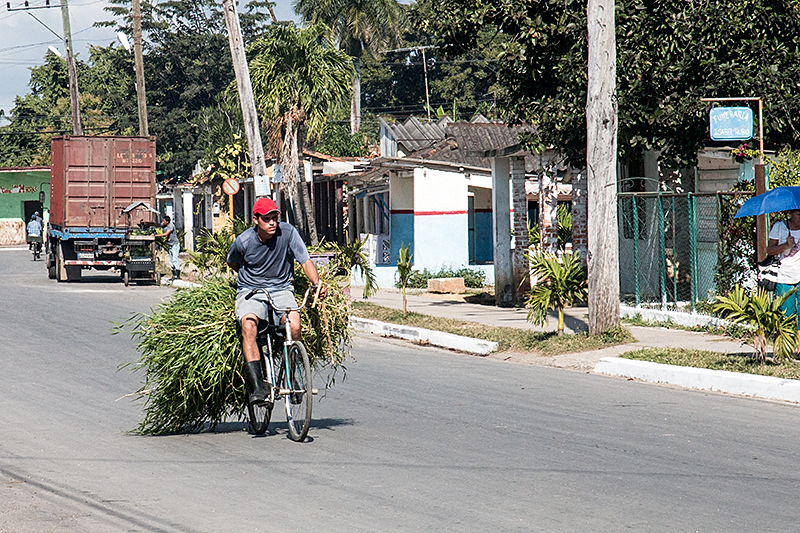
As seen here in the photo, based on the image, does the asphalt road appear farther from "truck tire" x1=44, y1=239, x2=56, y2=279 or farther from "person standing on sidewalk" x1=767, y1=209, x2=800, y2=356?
"truck tire" x1=44, y1=239, x2=56, y2=279

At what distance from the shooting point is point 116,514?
5.88 m

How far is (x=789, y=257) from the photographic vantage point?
1167cm

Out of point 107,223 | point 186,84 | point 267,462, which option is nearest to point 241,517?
point 267,462

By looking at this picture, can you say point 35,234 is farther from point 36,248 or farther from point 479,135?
point 479,135

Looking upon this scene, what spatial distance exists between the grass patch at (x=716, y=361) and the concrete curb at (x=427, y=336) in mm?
2523

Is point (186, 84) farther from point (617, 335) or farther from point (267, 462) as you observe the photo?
point (267, 462)

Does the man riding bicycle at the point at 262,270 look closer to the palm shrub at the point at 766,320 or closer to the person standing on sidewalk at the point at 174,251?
the palm shrub at the point at 766,320

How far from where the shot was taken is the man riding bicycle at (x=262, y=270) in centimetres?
794

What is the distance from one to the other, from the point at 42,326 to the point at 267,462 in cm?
1117

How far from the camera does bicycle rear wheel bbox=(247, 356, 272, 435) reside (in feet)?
26.9

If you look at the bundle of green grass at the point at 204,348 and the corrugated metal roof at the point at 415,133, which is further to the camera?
the corrugated metal roof at the point at 415,133

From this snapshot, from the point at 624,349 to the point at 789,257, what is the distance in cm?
Result: 248

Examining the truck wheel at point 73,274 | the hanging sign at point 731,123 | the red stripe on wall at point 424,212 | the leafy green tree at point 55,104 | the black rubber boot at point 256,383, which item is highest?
the leafy green tree at point 55,104

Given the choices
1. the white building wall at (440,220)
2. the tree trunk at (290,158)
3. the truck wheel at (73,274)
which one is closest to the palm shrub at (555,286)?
the white building wall at (440,220)
